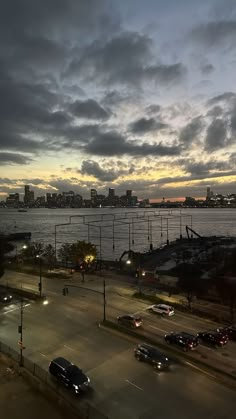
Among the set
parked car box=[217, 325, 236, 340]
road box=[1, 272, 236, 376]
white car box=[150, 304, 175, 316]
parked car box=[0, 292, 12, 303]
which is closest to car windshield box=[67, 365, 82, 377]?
road box=[1, 272, 236, 376]

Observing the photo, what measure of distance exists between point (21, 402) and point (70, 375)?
3.27 metres

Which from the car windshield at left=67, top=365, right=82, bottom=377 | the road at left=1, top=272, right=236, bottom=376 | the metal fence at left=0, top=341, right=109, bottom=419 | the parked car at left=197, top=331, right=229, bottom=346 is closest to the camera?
the metal fence at left=0, top=341, right=109, bottom=419

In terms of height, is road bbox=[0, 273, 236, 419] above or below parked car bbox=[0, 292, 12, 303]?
below

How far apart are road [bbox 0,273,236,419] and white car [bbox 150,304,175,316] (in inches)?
34.0

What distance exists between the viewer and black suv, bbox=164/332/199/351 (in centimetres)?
2606

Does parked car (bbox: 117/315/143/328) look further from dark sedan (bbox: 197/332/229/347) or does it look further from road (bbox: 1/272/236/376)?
dark sedan (bbox: 197/332/229/347)

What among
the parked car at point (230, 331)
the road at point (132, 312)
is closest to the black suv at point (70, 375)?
the road at point (132, 312)

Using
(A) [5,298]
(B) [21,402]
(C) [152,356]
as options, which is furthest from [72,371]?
(A) [5,298]

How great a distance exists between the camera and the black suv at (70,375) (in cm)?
2028

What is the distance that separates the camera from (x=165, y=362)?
23.6 metres

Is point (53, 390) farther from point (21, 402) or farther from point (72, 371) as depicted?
point (21, 402)

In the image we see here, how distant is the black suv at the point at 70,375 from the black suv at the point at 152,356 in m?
5.32

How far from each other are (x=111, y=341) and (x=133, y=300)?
11.3m

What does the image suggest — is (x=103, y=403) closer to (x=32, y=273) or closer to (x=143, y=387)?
(x=143, y=387)
